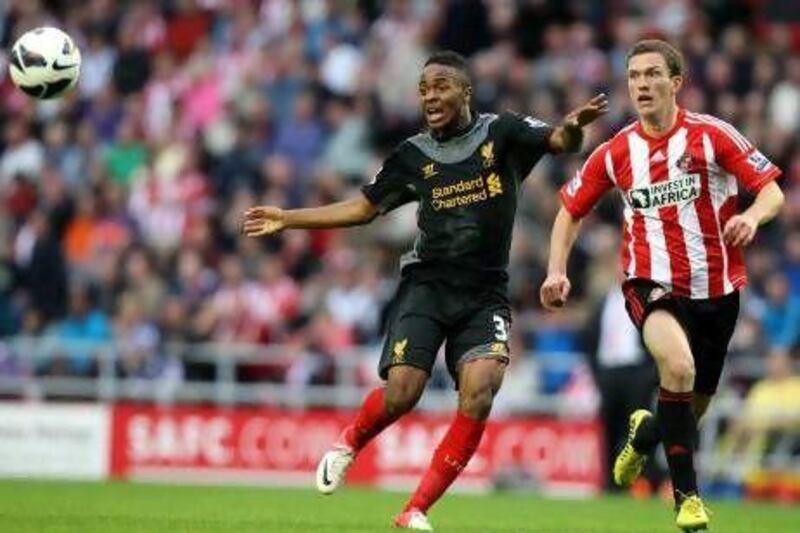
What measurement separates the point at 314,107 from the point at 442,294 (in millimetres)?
13208

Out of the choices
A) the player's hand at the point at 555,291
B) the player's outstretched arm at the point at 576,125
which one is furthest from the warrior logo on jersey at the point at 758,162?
the player's hand at the point at 555,291

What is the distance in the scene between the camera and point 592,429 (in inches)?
839

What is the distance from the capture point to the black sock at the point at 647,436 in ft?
40.1

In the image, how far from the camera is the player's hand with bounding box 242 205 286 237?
12.2 metres

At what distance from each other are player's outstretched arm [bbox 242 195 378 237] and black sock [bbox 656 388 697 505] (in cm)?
213

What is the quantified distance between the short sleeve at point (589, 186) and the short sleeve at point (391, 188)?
2.98 ft

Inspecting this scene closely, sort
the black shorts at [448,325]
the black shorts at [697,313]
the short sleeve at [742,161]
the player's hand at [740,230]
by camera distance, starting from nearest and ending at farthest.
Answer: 1. the player's hand at [740,230]
2. the short sleeve at [742,161]
3. the black shorts at [697,313]
4. the black shorts at [448,325]

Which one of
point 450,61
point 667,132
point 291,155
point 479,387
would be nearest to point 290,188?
point 291,155

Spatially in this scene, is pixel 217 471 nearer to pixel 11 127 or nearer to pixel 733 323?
pixel 11 127

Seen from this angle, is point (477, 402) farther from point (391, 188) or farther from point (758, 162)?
point (758, 162)

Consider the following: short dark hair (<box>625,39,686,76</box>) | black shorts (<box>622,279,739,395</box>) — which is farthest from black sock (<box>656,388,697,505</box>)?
short dark hair (<box>625,39,686,76</box>)

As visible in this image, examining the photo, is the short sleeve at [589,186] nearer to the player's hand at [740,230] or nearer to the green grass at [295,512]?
the player's hand at [740,230]

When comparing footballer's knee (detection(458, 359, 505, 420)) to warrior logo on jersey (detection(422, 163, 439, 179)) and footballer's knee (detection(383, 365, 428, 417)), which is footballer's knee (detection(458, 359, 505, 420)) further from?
warrior logo on jersey (detection(422, 163, 439, 179))

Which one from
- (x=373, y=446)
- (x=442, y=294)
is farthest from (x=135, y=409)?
(x=442, y=294)
